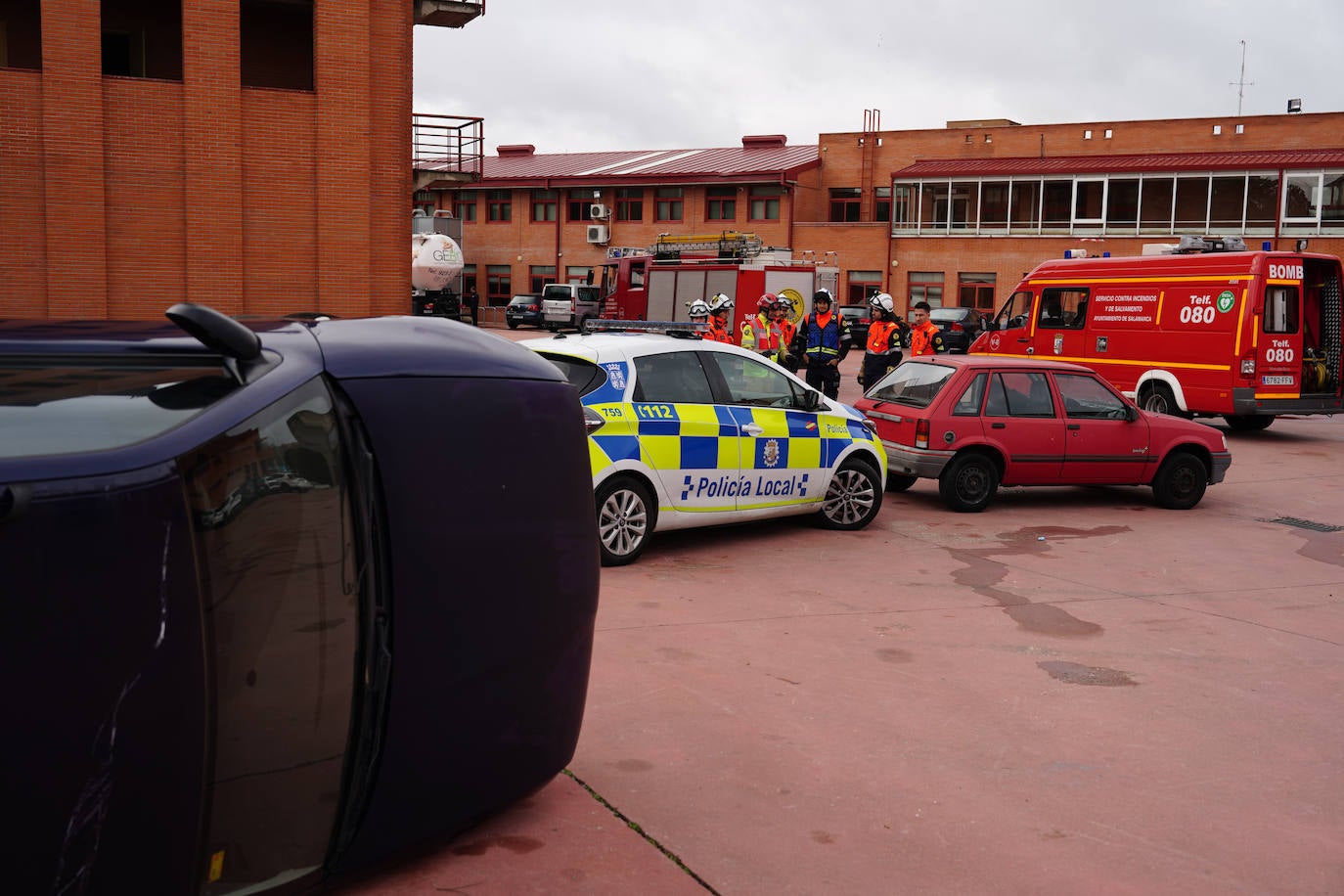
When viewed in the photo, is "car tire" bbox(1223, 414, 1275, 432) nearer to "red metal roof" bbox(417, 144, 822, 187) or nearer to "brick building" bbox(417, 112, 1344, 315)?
"brick building" bbox(417, 112, 1344, 315)

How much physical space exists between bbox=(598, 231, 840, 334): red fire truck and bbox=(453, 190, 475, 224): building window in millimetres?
27632

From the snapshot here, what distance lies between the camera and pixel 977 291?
48469mm

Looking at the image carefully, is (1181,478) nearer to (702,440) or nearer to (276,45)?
(702,440)

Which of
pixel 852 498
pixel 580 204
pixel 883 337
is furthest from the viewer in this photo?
pixel 580 204

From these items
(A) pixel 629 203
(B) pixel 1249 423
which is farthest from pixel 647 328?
(A) pixel 629 203

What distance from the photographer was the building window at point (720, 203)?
176 feet

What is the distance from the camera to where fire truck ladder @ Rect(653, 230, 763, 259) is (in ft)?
102

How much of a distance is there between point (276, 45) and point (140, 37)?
246cm

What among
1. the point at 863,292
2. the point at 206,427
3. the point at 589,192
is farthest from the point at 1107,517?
the point at 589,192

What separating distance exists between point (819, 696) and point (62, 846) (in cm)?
377

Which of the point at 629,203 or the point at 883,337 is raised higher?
the point at 629,203

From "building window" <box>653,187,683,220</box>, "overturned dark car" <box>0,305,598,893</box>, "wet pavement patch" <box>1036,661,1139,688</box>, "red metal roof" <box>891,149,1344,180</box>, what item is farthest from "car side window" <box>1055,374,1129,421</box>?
"building window" <box>653,187,683,220</box>

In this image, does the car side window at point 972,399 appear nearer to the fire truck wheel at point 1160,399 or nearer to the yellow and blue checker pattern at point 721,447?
the yellow and blue checker pattern at point 721,447

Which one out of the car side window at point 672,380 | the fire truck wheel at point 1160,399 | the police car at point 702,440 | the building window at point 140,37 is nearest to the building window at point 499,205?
the building window at point 140,37
